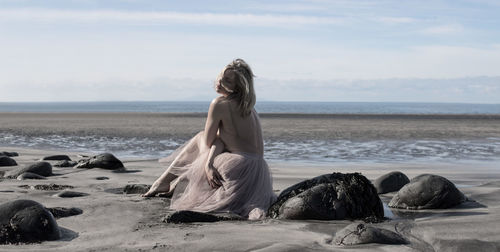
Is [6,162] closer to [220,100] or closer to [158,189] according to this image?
[158,189]

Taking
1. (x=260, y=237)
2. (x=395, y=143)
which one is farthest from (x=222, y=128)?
(x=395, y=143)

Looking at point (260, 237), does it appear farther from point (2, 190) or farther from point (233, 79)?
point (2, 190)

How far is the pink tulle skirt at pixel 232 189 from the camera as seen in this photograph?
6902 millimetres

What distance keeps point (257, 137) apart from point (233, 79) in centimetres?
77

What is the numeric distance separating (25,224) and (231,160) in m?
2.43

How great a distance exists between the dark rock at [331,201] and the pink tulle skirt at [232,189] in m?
0.30

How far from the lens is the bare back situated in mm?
6934

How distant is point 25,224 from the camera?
17.6 ft

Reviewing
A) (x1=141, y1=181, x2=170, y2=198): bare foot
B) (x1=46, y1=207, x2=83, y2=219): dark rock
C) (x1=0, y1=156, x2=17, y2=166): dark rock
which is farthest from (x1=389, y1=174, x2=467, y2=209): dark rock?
(x1=0, y1=156, x2=17, y2=166): dark rock

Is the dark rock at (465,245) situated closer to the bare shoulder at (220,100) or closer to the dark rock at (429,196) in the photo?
the dark rock at (429,196)

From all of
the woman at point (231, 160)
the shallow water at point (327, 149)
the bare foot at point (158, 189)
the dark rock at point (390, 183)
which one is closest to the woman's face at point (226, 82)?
the woman at point (231, 160)

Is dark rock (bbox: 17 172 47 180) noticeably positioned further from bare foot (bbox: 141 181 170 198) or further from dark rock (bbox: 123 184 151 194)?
bare foot (bbox: 141 181 170 198)

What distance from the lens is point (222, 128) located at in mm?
7074

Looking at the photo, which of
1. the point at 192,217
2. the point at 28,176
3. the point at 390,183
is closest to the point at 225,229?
the point at 192,217
